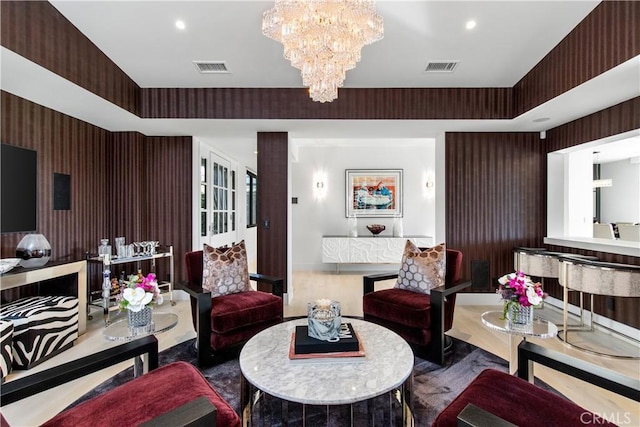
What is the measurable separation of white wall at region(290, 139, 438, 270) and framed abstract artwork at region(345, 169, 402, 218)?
12 centimetres

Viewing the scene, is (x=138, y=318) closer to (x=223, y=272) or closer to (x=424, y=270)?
(x=223, y=272)

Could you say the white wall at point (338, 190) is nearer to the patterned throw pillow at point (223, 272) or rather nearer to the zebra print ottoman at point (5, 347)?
the patterned throw pillow at point (223, 272)

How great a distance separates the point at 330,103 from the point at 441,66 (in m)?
1.26

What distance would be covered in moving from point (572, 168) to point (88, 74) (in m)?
5.61

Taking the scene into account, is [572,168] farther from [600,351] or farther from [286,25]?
[286,25]

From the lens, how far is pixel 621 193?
7461 millimetres

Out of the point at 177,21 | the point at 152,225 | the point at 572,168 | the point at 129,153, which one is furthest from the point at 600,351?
the point at 129,153

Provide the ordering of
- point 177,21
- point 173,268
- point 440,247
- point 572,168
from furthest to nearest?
1. point 173,268
2. point 572,168
3. point 440,247
4. point 177,21

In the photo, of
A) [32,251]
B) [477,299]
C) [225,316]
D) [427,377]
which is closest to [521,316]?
[427,377]

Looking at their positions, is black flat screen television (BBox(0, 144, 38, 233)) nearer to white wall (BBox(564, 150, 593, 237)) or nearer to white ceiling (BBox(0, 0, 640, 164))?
white ceiling (BBox(0, 0, 640, 164))

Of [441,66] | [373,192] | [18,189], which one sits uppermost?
[441,66]

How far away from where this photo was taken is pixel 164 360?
99.5 inches

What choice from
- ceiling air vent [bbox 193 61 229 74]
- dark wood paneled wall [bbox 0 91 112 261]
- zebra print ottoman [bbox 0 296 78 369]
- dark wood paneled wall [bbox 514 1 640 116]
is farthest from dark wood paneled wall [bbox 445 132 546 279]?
dark wood paneled wall [bbox 0 91 112 261]

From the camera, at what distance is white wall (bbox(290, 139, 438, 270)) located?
19.9ft
